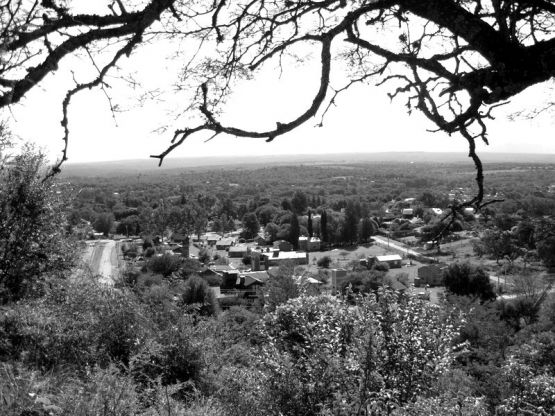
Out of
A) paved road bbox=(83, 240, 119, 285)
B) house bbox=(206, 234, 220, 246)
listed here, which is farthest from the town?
paved road bbox=(83, 240, 119, 285)

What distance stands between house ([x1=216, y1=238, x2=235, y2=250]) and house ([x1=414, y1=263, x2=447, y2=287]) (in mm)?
18714

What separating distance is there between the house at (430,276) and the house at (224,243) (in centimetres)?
1871

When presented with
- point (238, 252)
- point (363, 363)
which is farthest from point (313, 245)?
point (363, 363)

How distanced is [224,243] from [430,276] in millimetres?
21029

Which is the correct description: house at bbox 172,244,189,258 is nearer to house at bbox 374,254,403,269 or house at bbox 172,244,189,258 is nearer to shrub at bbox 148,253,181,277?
shrub at bbox 148,253,181,277

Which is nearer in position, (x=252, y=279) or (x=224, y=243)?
(x=252, y=279)

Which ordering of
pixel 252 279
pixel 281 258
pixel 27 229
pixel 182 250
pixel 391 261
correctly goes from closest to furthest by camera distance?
pixel 27 229 < pixel 252 279 < pixel 391 261 < pixel 281 258 < pixel 182 250

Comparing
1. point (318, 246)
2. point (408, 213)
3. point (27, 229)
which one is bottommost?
point (318, 246)

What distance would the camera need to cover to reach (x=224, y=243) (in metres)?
40.8

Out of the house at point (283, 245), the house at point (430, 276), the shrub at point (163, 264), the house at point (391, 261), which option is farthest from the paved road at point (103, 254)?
the house at point (430, 276)

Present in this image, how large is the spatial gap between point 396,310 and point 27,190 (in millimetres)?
4748

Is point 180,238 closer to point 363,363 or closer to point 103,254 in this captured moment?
point 103,254

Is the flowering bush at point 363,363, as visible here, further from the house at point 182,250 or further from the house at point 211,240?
the house at point 211,240

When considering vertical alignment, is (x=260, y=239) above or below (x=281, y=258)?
below
